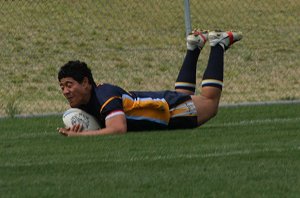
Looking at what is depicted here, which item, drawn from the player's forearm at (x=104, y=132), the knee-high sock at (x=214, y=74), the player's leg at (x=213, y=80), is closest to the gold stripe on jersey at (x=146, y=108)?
the player's forearm at (x=104, y=132)

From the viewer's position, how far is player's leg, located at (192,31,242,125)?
37.6ft

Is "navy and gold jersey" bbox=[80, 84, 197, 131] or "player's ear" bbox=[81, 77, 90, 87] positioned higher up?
"player's ear" bbox=[81, 77, 90, 87]

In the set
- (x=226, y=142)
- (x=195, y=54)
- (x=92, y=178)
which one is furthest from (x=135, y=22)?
(x=92, y=178)

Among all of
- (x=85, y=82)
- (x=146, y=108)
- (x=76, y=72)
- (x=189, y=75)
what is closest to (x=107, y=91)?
(x=85, y=82)

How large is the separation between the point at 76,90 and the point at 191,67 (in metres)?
1.77

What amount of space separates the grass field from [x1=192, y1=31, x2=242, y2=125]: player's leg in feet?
0.64

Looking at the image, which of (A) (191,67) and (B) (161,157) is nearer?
(B) (161,157)

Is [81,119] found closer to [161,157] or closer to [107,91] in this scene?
[107,91]

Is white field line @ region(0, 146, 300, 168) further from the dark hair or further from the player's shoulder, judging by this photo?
the dark hair

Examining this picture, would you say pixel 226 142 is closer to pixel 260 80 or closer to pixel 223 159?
pixel 223 159

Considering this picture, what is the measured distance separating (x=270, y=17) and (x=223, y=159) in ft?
43.7

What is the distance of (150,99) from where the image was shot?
1098 cm

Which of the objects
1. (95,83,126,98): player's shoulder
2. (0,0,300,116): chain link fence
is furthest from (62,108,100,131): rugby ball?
(0,0,300,116): chain link fence

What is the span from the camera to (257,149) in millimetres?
9734
